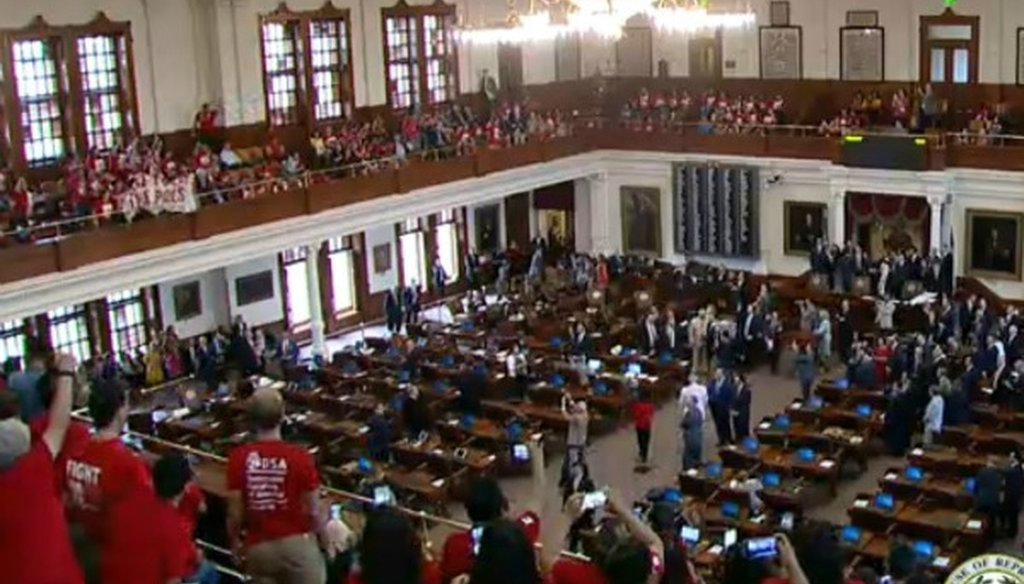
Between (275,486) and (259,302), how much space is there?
26704 mm

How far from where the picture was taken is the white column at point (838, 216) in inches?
1335

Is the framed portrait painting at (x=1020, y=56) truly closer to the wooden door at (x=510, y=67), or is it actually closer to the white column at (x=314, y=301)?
the wooden door at (x=510, y=67)

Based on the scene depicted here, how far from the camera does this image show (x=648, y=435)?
23.2 meters

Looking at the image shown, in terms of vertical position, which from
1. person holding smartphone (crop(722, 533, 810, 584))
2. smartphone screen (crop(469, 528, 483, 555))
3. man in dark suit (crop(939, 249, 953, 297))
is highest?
smartphone screen (crop(469, 528, 483, 555))

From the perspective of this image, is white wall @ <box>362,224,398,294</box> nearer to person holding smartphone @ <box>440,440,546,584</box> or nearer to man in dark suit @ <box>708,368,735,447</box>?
man in dark suit @ <box>708,368,735,447</box>

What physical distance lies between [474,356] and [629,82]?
15518mm

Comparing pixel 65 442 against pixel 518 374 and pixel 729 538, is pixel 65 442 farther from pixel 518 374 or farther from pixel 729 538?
pixel 518 374

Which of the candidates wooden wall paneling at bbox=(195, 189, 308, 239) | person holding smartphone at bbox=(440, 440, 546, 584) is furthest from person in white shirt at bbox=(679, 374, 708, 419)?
person holding smartphone at bbox=(440, 440, 546, 584)

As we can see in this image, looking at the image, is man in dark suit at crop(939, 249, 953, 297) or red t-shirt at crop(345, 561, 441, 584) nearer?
red t-shirt at crop(345, 561, 441, 584)

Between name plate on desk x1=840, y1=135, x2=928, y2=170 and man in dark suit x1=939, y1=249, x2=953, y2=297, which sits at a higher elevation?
name plate on desk x1=840, y1=135, x2=928, y2=170

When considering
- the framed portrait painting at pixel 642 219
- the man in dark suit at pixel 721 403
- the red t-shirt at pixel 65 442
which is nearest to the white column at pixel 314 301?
the man in dark suit at pixel 721 403

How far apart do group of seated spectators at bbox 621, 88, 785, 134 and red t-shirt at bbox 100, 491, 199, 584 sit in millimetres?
31011

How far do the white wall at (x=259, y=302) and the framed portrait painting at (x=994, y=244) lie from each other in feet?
54.4

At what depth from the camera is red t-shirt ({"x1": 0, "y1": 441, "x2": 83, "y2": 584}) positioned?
5.25 m
